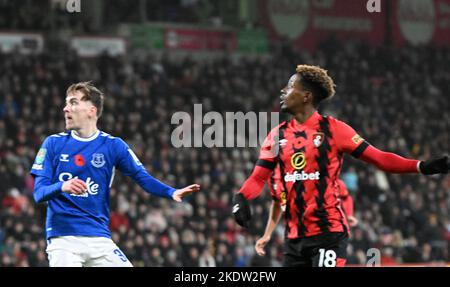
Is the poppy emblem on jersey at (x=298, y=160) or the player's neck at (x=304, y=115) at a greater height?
the player's neck at (x=304, y=115)

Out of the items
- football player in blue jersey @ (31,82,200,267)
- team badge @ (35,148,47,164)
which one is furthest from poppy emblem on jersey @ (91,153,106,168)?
team badge @ (35,148,47,164)

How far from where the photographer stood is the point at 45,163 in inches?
318

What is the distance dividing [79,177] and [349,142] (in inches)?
83.5

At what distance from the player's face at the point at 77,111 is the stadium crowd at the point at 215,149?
27.3 feet

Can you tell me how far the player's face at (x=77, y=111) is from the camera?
323 inches

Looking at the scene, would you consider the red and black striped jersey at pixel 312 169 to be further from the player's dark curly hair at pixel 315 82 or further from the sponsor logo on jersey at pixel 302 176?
the player's dark curly hair at pixel 315 82

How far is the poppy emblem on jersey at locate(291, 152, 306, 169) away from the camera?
26.8 feet

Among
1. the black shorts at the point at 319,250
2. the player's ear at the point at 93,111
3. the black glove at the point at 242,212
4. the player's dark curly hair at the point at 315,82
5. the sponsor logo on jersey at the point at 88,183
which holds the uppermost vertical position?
the player's dark curly hair at the point at 315,82

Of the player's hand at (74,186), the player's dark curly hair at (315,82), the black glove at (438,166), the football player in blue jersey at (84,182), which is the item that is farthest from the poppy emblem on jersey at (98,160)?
the black glove at (438,166)

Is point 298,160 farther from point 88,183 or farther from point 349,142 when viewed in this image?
point 88,183
